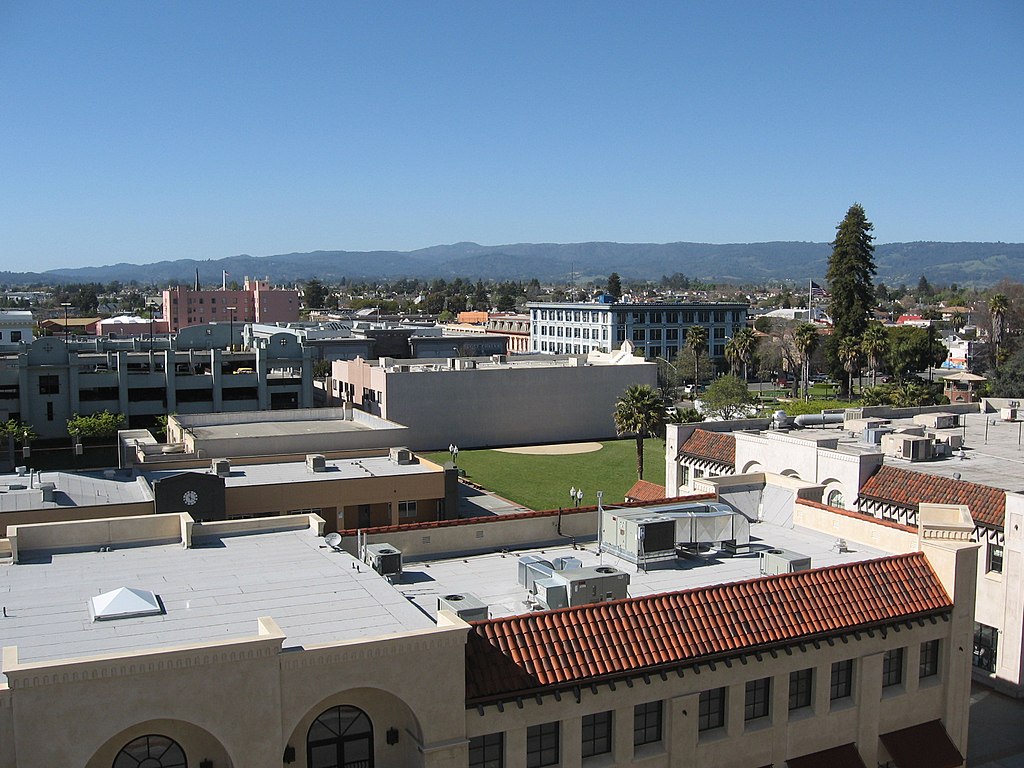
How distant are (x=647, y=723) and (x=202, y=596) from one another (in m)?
8.88

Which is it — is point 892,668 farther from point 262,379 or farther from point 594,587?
point 262,379

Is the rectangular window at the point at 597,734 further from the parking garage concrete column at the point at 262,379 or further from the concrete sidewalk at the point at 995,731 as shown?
the parking garage concrete column at the point at 262,379

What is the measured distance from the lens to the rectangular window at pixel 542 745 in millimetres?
17062

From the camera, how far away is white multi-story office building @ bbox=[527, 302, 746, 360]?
447 feet

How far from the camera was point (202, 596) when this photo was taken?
18625 millimetres

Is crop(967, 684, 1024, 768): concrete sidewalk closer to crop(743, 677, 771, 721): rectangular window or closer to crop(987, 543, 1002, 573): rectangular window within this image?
crop(987, 543, 1002, 573): rectangular window

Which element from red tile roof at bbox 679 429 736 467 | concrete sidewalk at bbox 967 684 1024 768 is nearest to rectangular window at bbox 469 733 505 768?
concrete sidewalk at bbox 967 684 1024 768

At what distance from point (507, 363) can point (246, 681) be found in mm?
80444

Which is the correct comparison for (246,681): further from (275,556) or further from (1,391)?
(1,391)

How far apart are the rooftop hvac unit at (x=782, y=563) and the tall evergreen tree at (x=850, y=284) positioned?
286 feet

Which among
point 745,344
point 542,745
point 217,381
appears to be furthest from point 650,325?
point 542,745

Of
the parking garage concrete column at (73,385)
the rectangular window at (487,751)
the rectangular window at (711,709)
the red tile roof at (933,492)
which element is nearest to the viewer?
the rectangular window at (487,751)

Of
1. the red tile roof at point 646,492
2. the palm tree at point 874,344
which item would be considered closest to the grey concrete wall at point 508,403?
the palm tree at point 874,344

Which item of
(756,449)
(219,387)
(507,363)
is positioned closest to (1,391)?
(219,387)
